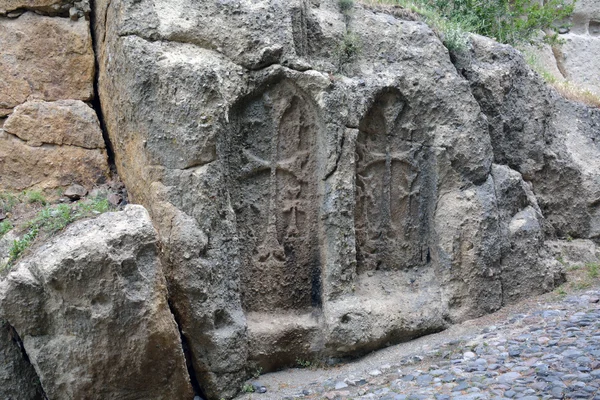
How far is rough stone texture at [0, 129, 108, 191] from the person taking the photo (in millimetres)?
7734

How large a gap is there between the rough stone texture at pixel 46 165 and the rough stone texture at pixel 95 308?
169cm

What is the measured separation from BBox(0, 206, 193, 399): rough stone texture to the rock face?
2.19ft

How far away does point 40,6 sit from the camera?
316 inches

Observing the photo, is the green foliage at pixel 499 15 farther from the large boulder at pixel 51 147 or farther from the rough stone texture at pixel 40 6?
the large boulder at pixel 51 147

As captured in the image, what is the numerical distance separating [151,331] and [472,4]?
786cm

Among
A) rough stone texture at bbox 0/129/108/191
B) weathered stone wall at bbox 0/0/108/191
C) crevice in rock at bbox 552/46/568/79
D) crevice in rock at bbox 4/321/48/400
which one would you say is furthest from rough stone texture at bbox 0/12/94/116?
crevice in rock at bbox 552/46/568/79

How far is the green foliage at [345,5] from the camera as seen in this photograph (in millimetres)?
8664

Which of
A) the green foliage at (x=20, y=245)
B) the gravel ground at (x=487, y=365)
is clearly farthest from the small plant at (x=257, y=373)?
the green foliage at (x=20, y=245)

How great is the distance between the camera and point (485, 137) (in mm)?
Answer: 8727

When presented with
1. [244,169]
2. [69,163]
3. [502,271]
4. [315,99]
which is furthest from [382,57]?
[69,163]

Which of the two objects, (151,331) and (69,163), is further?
(69,163)

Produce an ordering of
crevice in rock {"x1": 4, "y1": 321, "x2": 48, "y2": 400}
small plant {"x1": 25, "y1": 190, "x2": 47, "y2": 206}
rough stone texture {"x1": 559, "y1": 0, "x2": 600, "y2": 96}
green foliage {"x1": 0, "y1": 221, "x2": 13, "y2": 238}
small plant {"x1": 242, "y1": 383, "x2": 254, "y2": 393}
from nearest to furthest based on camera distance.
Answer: crevice in rock {"x1": 4, "y1": 321, "x2": 48, "y2": 400}
green foliage {"x1": 0, "y1": 221, "x2": 13, "y2": 238}
small plant {"x1": 242, "y1": 383, "x2": 254, "y2": 393}
small plant {"x1": 25, "y1": 190, "x2": 47, "y2": 206}
rough stone texture {"x1": 559, "y1": 0, "x2": 600, "y2": 96}

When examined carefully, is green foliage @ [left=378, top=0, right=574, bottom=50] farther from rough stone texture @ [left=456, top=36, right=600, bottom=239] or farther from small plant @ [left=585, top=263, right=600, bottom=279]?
small plant @ [left=585, top=263, right=600, bottom=279]

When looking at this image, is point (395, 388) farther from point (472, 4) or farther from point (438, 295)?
point (472, 4)
